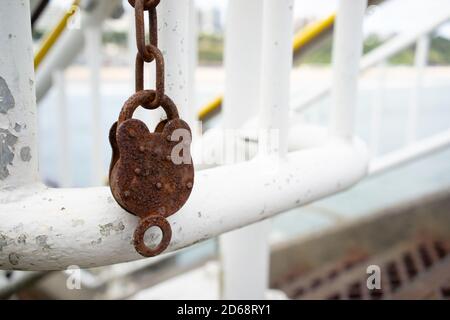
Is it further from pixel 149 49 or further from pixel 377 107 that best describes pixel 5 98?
pixel 377 107

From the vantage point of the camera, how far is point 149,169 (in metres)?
0.32

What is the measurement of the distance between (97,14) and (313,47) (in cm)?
55

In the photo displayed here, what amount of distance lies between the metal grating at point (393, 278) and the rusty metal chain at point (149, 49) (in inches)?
45.9

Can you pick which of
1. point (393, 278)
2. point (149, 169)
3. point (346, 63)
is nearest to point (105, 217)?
point (149, 169)

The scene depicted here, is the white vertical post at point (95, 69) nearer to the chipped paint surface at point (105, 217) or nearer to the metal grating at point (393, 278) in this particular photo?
the chipped paint surface at point (105, 217)

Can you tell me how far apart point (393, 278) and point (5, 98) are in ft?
4.74

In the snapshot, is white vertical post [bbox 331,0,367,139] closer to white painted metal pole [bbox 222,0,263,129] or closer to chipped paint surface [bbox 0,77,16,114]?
white painted metal pole [bbox 222,0,263,129]

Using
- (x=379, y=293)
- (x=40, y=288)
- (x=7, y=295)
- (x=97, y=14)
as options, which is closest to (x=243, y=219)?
(x=7, y=295)

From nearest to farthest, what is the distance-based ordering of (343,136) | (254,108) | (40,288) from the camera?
(343,136) < (254,108) < (40,288)

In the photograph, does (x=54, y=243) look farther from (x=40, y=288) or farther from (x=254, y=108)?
(x=40, y=288)

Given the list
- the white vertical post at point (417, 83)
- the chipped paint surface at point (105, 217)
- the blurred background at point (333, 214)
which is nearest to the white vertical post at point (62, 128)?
the blurred background at point (333, 214)

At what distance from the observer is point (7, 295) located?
2.45 ft

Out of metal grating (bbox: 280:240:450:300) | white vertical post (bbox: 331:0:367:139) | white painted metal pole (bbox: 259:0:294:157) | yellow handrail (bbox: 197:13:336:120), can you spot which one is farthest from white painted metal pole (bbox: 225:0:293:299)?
metal grating (bbox: 280:240:450:300)

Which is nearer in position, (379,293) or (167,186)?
(167,186)
